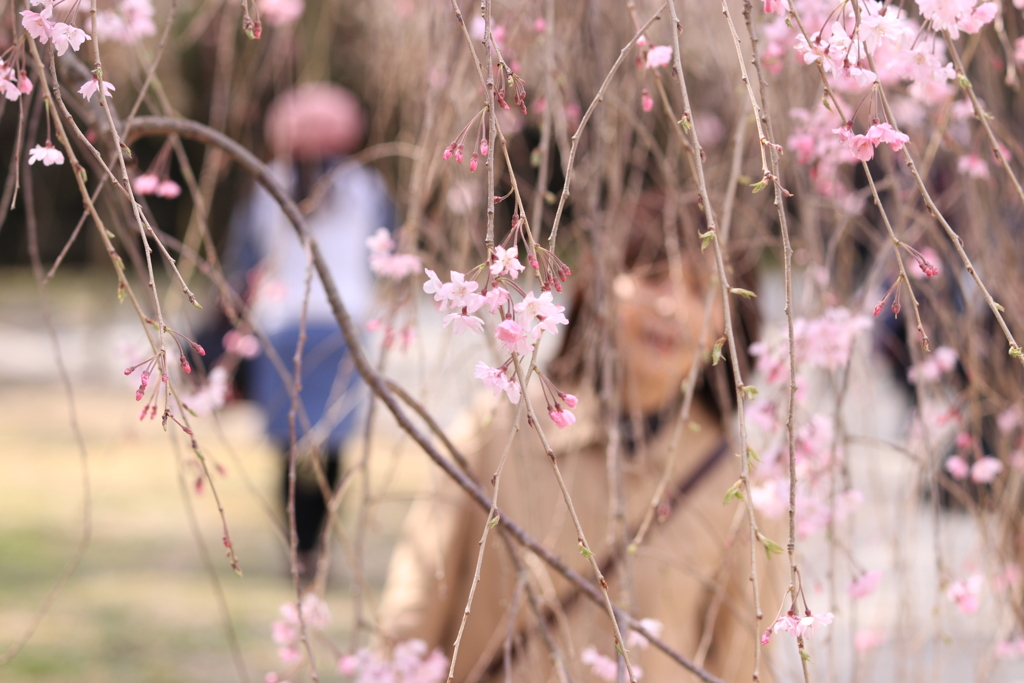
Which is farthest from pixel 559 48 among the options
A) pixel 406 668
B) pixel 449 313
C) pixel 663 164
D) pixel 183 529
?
pixel 183 529

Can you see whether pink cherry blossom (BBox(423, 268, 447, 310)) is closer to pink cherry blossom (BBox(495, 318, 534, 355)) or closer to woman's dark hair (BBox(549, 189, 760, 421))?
pink cherry blossom (BBox(495, 318, 534, 355))

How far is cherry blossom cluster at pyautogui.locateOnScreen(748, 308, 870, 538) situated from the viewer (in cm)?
107

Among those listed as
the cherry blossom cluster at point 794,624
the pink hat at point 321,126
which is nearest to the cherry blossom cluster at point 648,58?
the cherry blossom cluster at point 794,624

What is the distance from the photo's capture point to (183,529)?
3.85m

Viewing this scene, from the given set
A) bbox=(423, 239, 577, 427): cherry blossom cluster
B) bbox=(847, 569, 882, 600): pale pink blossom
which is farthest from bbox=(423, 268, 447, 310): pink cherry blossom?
bbox=(847, 569, 882, 600): pale pink blossom

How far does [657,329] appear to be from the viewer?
1.52 meters

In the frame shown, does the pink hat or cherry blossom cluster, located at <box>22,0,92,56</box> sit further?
the pink hat

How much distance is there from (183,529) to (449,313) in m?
3.47

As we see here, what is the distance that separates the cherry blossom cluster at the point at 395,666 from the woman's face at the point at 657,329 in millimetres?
441

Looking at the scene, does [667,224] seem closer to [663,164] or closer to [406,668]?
[663,164]

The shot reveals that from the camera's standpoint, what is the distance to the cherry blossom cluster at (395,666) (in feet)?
3.71

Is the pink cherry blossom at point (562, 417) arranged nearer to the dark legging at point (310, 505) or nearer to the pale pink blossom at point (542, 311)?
the pale pink blossom at point (542, 311)

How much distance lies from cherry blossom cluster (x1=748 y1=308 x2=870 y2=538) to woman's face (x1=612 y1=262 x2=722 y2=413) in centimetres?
29

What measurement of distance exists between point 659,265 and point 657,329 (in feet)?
0.30
